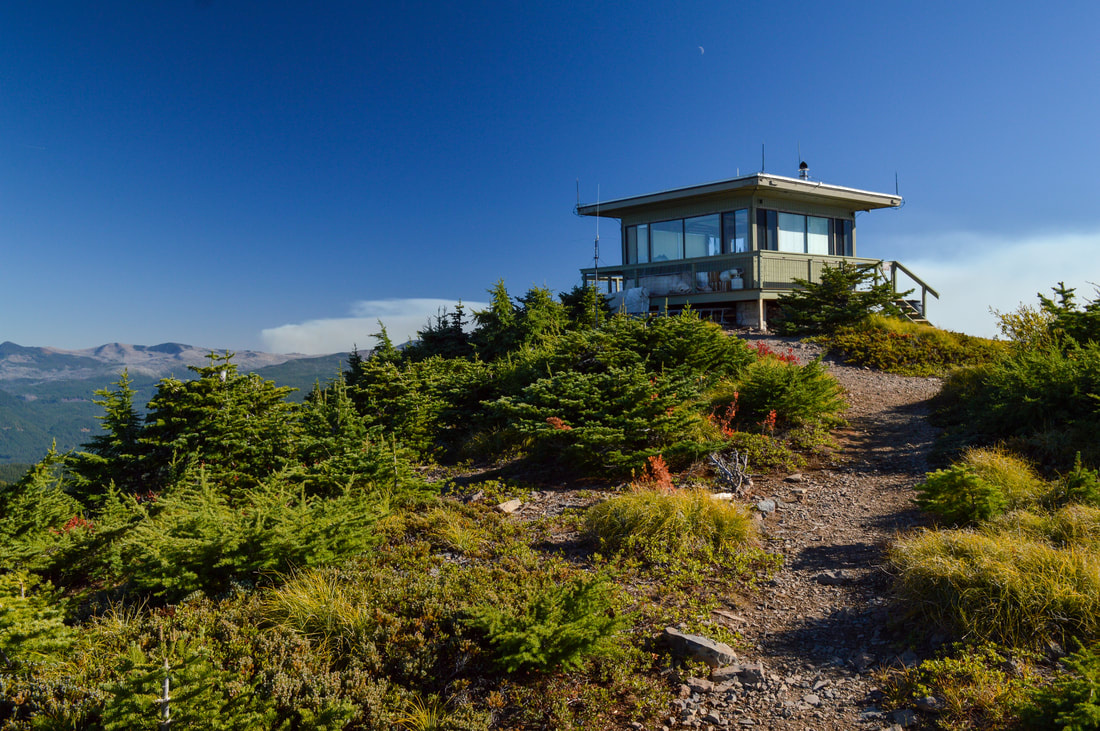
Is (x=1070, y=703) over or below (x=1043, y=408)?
below

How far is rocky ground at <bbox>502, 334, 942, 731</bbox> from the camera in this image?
3.70 meters

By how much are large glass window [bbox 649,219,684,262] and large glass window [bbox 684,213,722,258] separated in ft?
0.75

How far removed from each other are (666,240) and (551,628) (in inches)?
752

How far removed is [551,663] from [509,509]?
3.30 m

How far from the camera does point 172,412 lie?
30.4 feet

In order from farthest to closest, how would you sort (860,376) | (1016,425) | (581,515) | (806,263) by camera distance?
(806,263) < (860,376) < (1016,425) < (581,515)

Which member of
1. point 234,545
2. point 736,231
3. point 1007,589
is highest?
point 736,231

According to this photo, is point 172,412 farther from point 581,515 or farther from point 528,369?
point 581,515

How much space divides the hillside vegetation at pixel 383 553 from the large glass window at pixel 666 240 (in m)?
10.3

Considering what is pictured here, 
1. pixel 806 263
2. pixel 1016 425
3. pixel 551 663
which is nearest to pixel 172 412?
pixel 551 663

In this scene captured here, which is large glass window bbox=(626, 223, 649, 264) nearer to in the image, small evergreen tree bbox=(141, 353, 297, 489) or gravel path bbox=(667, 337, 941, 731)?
gravel path bbox=(667, 337, 941, 731)

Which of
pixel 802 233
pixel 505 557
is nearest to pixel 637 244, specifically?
pixel 802 233

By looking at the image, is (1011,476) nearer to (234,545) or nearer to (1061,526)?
(1061,526)

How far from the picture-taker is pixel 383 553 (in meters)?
5.90
